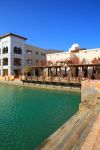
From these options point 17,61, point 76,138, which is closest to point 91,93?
point 76,138

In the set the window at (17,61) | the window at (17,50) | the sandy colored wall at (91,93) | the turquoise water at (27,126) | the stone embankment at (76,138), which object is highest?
the window at (17,50)

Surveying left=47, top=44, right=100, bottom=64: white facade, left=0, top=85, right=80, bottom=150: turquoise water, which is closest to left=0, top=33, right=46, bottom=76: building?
left=47, top=44, right=100, bottom=64: white facade

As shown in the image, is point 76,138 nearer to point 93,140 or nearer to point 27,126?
point 93,140

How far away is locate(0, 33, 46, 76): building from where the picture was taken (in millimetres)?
62625

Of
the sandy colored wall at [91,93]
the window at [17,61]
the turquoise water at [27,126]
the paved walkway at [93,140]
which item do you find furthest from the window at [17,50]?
the paved walkway at [93,140]

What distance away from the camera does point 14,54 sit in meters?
63.6

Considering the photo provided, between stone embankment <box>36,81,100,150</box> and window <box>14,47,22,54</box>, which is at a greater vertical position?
window <box>14,47,22,54</box>

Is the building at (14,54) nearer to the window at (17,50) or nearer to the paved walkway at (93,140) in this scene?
the window at (17,50)

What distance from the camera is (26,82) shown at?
51.0 m

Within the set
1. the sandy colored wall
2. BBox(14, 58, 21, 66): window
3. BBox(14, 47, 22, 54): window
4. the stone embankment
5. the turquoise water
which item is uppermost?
BBox(14, 47, 22, 54): window

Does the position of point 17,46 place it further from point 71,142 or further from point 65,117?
point 71,142

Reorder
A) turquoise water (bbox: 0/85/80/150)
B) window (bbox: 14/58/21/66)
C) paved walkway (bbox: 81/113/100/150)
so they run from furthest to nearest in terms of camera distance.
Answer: window (bbox: 14/58/21/66) < turquoise water (bbox: 0/85/80/150) < paved walkway (bbox: 81/113/100/150)

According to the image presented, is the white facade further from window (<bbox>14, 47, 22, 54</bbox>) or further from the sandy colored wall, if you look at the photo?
the sandy colored wall

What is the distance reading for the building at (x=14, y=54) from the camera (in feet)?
205
